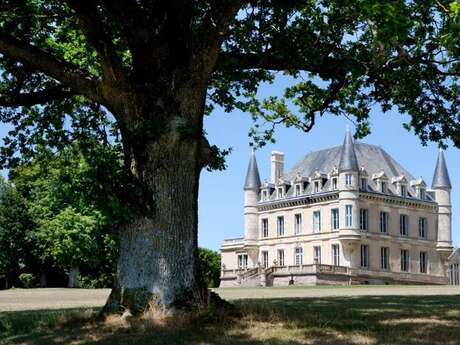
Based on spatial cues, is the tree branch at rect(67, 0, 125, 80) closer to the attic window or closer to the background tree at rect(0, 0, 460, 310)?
the background tree at rect(0, 0, 460, 310)

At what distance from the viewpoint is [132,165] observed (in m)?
13.1

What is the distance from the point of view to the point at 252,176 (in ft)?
321

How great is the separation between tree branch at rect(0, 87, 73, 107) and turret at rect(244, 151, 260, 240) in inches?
3143

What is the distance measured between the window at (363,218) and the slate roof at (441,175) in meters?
12.3

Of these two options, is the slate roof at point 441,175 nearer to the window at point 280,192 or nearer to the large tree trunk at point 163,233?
the window at point 280,192

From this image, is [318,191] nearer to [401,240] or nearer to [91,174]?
[401,240]

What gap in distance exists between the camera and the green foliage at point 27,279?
62.0m

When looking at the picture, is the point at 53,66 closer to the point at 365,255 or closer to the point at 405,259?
the point at 365,255

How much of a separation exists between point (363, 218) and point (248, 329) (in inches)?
3014

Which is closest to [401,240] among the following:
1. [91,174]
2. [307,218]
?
[307,218]

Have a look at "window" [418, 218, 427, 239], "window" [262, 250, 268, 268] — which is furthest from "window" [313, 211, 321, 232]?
"window" [418, 218, 427, 239]

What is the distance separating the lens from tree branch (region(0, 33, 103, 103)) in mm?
13211

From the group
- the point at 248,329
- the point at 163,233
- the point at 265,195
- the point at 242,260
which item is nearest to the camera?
the point at 248,329

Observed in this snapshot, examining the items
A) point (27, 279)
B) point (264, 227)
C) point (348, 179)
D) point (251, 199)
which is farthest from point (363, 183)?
point (27, 279)
